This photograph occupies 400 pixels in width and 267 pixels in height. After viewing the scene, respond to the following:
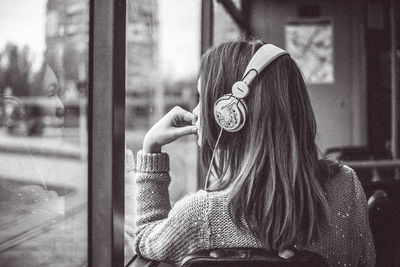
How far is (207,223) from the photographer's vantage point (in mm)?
1047

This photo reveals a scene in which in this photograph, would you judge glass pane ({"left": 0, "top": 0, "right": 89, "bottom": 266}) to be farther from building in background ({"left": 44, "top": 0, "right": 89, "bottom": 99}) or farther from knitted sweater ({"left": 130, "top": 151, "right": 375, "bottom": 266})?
knitted sweater ({"left": 130, "top": 151, "right": 375, "bottom": 266})

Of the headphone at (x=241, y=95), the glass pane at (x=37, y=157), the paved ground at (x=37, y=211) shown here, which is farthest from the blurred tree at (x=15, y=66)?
the headphone at (x=241, y=95)

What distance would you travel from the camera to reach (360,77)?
4.54 m

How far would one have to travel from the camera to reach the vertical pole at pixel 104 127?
1082 mm

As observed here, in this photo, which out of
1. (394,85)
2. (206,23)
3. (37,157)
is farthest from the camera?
(394,85)

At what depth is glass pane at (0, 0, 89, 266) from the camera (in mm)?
1043

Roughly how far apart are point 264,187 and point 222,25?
2368mm

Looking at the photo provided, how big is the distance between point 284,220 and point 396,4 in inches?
157

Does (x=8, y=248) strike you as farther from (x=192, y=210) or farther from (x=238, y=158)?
(x=238, y=158)

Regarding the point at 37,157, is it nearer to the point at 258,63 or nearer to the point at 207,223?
the point at 207,223

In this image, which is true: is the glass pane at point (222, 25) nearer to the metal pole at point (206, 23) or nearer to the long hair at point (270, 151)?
the metal pole at point (206, 23)

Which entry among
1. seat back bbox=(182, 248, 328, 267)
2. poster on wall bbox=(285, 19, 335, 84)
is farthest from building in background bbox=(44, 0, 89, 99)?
poster on wall bbox=(285, 19, 335, 84)

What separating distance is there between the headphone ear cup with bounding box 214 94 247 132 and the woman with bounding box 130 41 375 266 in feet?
0.05

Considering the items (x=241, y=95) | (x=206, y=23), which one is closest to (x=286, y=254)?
(x=241, y=95)
